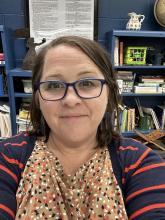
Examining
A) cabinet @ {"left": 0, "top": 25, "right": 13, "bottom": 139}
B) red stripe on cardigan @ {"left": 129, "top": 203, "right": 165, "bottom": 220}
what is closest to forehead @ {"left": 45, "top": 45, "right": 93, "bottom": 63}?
red stripe on cardigan @ {"left": 129, "top": 203, "right": 165, "bottom": 220}

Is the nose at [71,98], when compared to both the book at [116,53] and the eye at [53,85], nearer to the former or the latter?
the eye at [53,85]

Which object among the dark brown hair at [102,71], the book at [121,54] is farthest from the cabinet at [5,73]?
the dark brown hair at [102,71]

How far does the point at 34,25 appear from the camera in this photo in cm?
254

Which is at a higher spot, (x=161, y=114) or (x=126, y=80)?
(x=126, y=80)

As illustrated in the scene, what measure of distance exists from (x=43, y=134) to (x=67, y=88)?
27 centimetres

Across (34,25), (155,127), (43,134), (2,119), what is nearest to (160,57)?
(155,127)

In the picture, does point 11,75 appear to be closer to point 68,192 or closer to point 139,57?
point 139,57

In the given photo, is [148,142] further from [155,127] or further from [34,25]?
[34,25]

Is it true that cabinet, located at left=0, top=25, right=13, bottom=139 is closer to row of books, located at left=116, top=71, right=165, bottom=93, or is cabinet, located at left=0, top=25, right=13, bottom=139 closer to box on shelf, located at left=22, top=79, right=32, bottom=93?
box on shelf, located at left=22, top=79, right=32, bottom=93

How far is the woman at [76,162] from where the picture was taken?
0.72 meters

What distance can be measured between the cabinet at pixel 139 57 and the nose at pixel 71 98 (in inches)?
63.7

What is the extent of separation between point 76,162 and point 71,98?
0.82 ft

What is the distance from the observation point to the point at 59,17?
8.33ft

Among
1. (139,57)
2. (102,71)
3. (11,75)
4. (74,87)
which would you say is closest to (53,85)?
(74,87)
